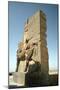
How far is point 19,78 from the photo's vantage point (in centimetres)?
230

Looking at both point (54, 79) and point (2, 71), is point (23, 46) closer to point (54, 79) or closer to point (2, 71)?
point (2, 71)

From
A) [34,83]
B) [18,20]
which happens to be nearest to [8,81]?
[34,83]

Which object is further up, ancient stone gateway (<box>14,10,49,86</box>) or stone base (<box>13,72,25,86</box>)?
ancient stone gateway (<box>14,10,49,86</box>)

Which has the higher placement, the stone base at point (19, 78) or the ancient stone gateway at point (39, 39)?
Answer: the ancient stone gateway at point (39, 39)

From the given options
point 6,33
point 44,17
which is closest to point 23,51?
point 6,33

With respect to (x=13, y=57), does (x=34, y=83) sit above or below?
below

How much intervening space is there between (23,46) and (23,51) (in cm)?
5

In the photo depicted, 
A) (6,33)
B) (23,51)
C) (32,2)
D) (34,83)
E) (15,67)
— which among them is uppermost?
(32,2)

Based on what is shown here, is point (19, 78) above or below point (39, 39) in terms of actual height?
below

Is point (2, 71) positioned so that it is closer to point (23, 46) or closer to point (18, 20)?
point (23, 46)

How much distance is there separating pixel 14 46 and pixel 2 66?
240mm

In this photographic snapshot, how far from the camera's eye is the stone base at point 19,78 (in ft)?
7.50

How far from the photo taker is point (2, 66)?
89.6 inches

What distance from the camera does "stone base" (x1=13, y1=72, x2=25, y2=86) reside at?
229 cm
